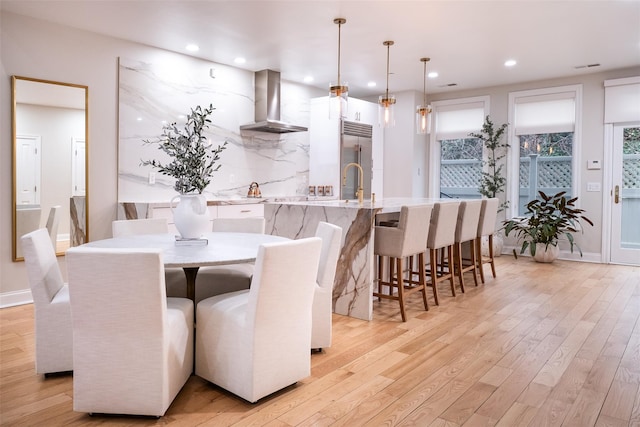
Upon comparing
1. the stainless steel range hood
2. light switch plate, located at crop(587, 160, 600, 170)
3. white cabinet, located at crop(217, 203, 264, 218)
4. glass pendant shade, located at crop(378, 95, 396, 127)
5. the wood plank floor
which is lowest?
the wood plank floor

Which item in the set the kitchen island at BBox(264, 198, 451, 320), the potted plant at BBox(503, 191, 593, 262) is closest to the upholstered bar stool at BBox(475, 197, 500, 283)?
the potted plant at BBox(503, 191, 593, 262)

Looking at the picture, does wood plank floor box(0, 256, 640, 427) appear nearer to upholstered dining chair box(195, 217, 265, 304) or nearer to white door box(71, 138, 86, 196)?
upholstered dining chair box(195, 217, 265, 304)

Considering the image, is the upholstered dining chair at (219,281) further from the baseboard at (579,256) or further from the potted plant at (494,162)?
the baseboard at (579,256)

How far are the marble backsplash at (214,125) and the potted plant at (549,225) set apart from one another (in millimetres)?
3249

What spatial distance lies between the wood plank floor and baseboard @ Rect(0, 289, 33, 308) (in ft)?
0.41

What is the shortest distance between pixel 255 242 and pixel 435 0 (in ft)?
8.13

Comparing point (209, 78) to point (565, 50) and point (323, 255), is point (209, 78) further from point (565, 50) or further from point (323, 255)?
point (565, 50)

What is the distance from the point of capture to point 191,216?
106 inches

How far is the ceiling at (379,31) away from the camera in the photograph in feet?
12.5

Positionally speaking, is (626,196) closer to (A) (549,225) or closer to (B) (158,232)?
(A) (549,225)

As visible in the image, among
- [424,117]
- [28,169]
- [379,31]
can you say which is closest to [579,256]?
[424,117]

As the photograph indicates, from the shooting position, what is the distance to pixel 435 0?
3666 millimetres

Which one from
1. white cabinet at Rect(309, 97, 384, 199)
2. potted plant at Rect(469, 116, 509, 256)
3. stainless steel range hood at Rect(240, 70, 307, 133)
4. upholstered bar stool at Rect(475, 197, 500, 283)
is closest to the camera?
upholstered bar stool at Rect(475, 197, 500, 283)

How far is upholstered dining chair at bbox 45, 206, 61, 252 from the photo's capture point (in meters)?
4.15
